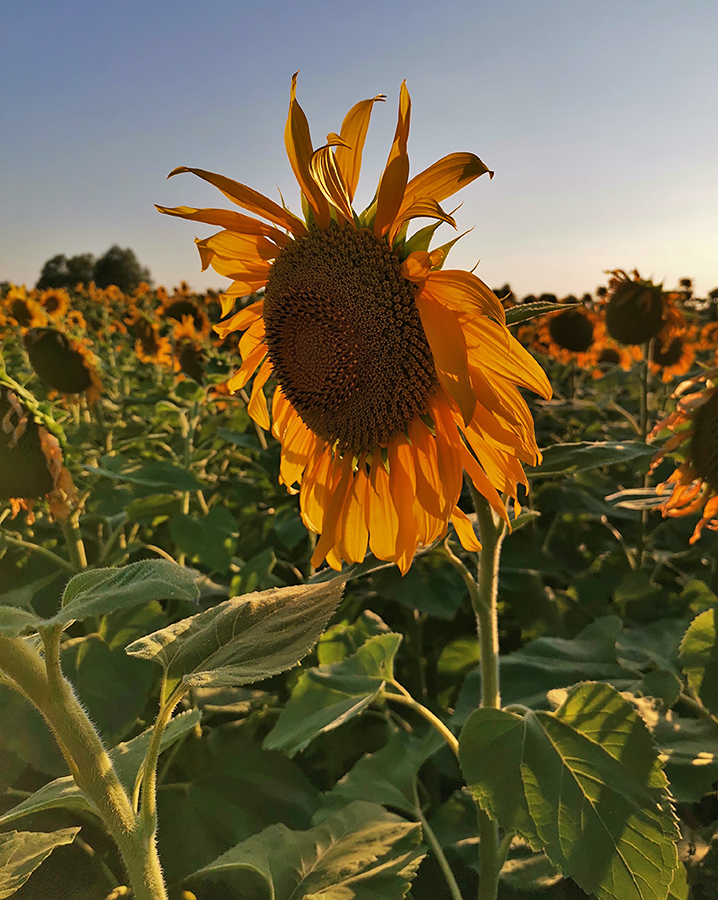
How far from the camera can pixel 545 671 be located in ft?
4.73

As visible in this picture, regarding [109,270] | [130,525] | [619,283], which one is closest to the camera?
[130,525]

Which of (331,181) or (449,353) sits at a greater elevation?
(331,181)

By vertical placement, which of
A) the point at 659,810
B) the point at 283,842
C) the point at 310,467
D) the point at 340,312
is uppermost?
the point at 340,312

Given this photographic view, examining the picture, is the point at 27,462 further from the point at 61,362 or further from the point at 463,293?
the point at 61,362

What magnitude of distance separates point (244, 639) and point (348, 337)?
1.71 feet

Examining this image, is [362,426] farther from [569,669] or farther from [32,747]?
[32,747]

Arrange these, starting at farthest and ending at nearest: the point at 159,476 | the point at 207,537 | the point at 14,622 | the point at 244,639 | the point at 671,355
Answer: the point at 671,355 → the point at 207,537 → the point at 159,476 → the point at 244,639 → the point at 14,622

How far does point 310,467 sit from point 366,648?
0.37 metres

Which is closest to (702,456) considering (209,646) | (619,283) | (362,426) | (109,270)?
(362,426)

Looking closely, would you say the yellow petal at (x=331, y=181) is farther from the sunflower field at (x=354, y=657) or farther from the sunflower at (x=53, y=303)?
the sunflower at (x=53, y=303)

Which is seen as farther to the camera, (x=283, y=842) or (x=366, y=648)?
(x=366, y=648)

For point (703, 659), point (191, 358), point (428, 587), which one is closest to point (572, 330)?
point (191, 358)

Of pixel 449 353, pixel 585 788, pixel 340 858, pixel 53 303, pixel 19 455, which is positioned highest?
pixel 53 303

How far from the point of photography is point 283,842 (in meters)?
1.06
